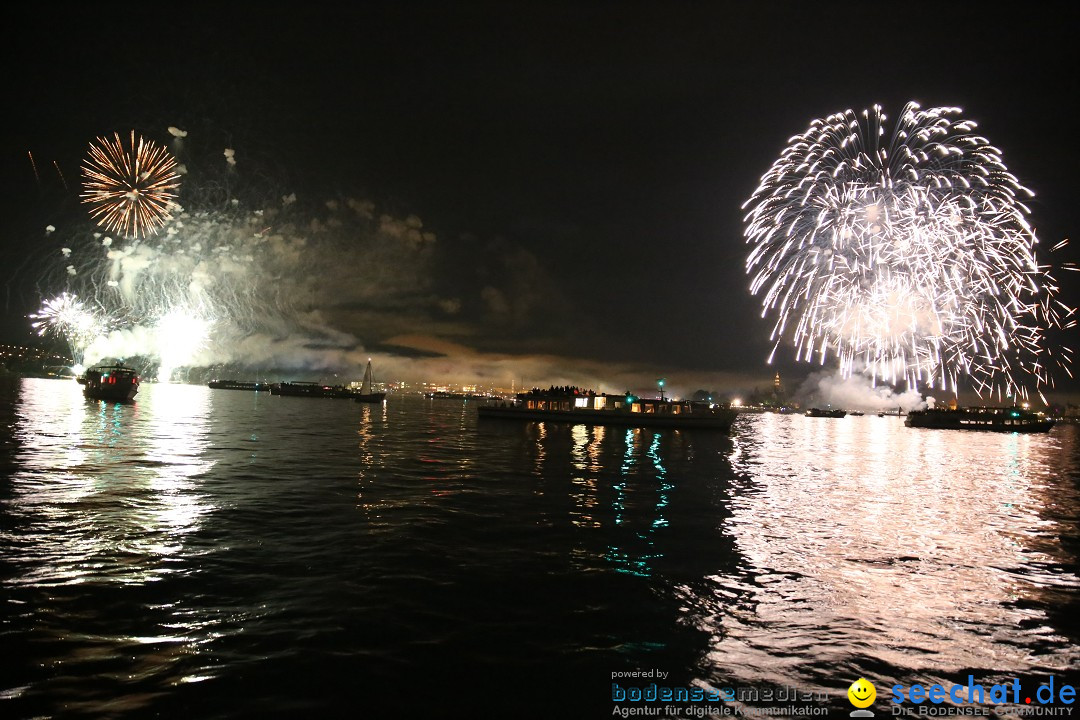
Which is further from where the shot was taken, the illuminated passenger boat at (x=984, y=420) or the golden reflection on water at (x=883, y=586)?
the illuminated passenger boat at (x=984, y=420)

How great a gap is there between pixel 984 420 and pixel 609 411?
12635 cm

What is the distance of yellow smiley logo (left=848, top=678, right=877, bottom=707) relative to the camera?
8.38 m

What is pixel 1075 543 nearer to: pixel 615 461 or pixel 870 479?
pixel 870 479

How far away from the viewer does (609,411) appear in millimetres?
97750

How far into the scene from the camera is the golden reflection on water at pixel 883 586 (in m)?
9.98

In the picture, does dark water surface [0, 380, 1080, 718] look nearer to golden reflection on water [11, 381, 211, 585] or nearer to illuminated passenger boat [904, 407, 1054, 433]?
golden reflection on water [11, 381, 211, 585]

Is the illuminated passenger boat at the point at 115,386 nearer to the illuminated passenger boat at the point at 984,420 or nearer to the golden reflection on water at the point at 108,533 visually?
the golden reflection on water at the point at 108,533

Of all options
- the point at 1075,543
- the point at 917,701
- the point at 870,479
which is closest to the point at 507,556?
the point at 917,701

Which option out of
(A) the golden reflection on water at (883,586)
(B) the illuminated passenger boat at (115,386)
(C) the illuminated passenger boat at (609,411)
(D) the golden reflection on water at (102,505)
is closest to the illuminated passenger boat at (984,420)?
(C) the illuminated passenger boat at (609,411)

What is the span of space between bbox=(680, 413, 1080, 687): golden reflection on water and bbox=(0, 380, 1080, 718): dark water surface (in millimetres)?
73

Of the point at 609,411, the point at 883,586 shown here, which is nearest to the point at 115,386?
the point at 609,411

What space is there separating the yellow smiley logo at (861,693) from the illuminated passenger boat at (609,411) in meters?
88.2

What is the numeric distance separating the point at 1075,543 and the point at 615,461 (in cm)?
2608

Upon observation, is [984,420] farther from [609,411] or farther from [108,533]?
[108,533]
